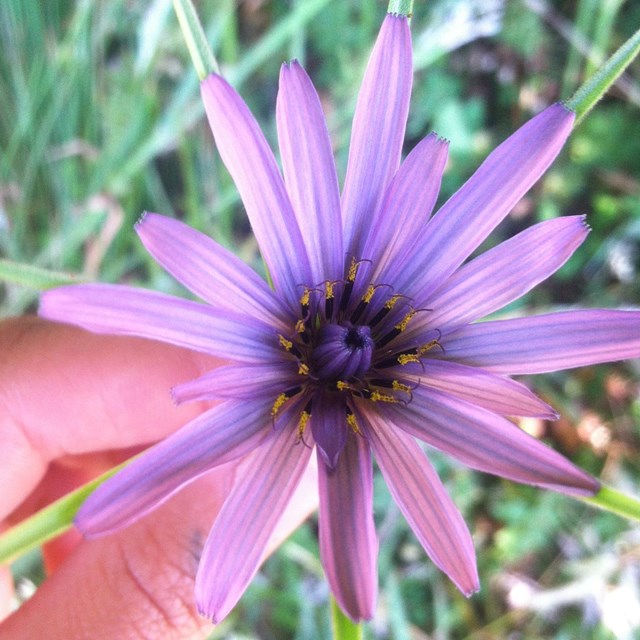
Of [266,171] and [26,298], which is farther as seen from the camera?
[26,298]

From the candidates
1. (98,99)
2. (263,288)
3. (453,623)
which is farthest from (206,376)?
(453,623)

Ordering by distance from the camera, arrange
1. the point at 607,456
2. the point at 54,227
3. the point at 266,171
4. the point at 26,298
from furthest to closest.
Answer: the point at 607,456 → the point at 54,227 → the point at 26,298 → the point at 266,171

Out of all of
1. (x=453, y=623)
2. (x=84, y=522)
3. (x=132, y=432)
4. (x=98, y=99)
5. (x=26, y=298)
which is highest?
(x=98, y=99)

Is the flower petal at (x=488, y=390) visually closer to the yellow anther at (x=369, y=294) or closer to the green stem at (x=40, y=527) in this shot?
the yellow anther at (x=369, y=294)

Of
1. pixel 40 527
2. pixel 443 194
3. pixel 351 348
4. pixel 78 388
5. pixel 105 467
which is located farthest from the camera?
pixel 443 194

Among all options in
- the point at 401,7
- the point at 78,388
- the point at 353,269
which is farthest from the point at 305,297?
the point at 78,388

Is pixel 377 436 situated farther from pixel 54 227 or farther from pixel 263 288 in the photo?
pixel 54 227

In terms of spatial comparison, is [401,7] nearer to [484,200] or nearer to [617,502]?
[484,200]
